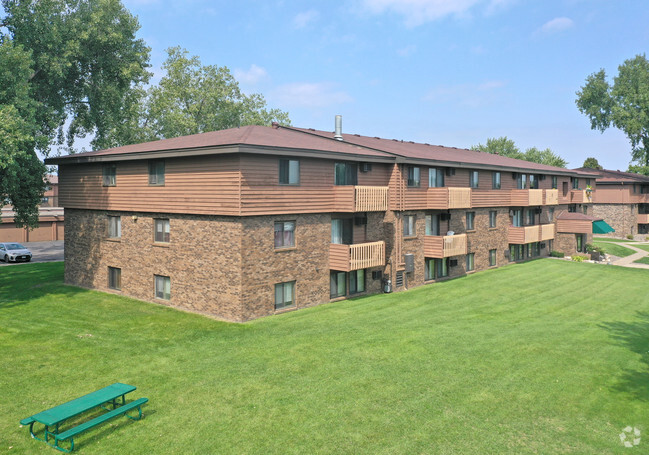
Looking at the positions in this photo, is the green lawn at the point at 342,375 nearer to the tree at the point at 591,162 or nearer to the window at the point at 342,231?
the window at the point at 342,231

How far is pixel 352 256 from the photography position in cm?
2470

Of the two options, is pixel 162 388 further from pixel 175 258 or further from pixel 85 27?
pixel 85 27

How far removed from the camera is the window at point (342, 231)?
26078 millimetres

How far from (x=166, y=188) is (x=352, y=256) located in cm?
1034

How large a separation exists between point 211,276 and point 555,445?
16001 millimetres

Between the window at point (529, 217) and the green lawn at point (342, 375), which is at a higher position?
the window at point (529, 217)

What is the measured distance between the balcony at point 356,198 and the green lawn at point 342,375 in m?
5.22

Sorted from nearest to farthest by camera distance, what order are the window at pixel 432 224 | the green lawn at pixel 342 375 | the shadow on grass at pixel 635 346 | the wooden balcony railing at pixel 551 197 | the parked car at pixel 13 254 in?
the green lawn at pixel 342 375, the shadow on grass at pixel 635 346, the window at pixel 432 224, the parked car at pixel 13 254, the wooden balcony railing at pixel 551 197

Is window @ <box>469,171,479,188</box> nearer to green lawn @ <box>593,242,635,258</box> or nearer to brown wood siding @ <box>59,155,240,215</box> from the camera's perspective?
brown wood siding @ <box>59,155,240,215</box>

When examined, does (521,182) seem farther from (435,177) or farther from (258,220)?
(258,220)

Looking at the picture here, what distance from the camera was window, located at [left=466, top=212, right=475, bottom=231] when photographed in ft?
119

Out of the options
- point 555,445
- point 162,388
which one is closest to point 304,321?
point 162,388

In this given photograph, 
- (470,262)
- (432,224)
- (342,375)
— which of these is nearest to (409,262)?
(432,224)

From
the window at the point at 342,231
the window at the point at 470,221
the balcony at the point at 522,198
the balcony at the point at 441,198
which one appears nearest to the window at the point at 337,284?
the window at the point at 342,231
